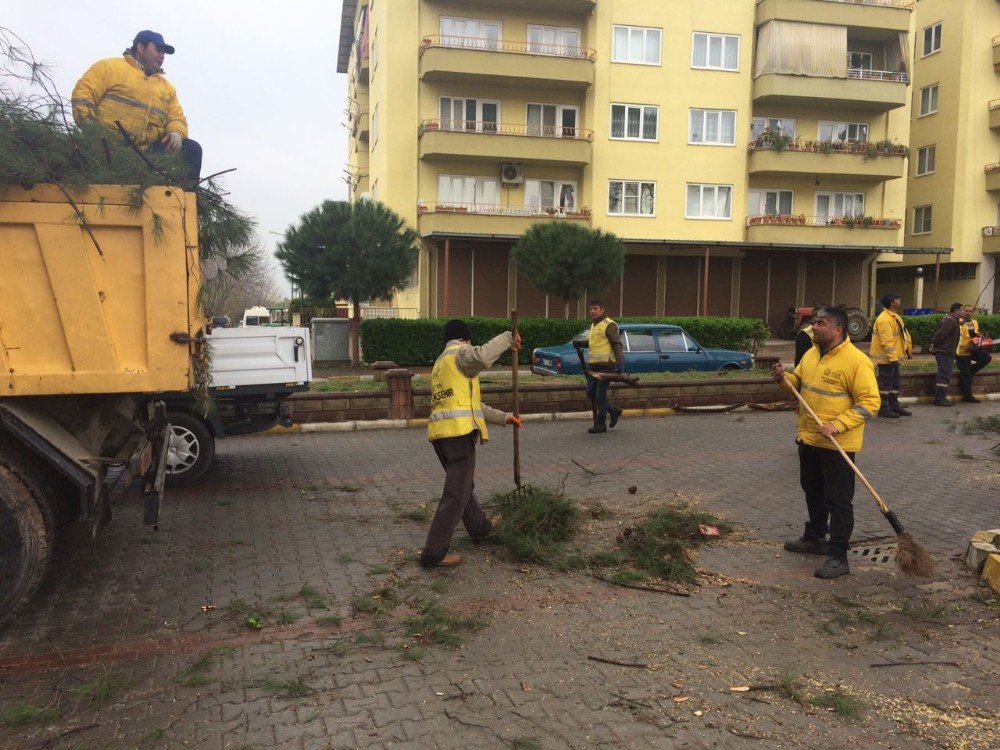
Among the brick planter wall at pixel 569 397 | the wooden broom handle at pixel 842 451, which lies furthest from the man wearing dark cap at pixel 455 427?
the brick planter wall at pixel 569 397

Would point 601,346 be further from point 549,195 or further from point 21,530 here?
point 549,195

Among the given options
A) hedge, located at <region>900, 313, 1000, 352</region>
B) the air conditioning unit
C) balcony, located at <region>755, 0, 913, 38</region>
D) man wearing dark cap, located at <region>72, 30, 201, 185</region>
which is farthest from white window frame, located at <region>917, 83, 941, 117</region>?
man wearing dark cap, located at <region>72, 30, 201, 185</region>

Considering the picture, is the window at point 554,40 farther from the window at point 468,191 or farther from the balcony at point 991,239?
the balcony at point 991,239

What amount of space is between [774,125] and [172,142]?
28.7 m

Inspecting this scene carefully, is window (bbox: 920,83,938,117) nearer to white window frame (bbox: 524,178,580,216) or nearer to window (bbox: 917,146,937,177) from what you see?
window (bbox: 917,146,937,177)

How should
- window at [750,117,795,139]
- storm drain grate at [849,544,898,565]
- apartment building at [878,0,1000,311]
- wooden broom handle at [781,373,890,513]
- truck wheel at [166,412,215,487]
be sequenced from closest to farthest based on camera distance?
wooden broom handle at [781,373,890,513]
storm drain grate at [849,544,898,565]
truck wheel at [166,412,215,487]
window at [750,117,795,139]
apartment building at [878,0,1000,311]

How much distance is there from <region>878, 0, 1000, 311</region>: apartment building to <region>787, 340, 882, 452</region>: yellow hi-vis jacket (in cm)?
3277

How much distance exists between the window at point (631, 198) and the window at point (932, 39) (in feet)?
56.1

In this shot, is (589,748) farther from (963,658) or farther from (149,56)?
(149,56)

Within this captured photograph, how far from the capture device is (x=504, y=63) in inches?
1016

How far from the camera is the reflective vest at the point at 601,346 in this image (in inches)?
408

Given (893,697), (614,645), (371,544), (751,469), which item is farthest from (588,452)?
(893,697)

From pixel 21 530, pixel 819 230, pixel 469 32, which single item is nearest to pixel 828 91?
pixel 819 230

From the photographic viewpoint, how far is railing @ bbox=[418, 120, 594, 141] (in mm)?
26209
